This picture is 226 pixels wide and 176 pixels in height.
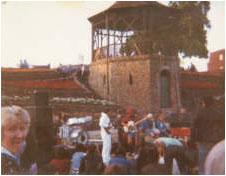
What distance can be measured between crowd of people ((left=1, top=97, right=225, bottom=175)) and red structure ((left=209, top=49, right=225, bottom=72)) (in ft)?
1.90

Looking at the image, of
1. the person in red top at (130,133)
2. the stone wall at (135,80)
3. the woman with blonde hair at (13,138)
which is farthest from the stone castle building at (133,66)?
the woman with blonde hair at (13,138)

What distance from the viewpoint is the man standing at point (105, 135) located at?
503 centimetres

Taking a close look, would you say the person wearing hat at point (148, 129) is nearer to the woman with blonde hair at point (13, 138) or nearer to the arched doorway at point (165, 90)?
the arched doorway at point (165, 90)

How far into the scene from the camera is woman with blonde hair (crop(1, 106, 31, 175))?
5.05m

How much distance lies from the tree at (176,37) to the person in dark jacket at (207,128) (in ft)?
3.46

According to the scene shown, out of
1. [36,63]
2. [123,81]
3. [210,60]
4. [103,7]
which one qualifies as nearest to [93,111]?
[123,81]

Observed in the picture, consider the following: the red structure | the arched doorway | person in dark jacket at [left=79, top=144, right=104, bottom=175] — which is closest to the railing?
the arched doorway

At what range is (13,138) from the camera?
506cm

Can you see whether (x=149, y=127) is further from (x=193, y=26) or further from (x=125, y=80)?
(x=193, y=26)

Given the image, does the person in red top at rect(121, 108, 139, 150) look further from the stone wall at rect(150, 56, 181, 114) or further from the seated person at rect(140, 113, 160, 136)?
the stone wall at rect(150, 56, 181, 114)

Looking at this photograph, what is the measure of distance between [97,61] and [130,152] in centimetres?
172

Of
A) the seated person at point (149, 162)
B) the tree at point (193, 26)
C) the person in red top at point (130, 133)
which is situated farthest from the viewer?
the tree at point (193, 26)

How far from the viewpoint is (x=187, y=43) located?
5414 mm

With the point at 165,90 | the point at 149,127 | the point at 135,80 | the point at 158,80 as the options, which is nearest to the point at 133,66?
the point at 135,80
